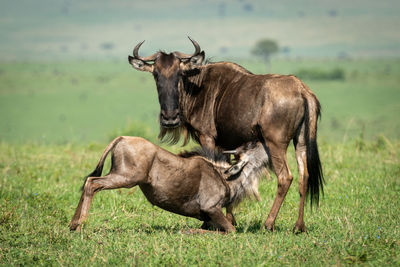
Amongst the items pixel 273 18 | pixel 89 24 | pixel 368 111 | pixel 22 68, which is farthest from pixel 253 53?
pixel 89 24

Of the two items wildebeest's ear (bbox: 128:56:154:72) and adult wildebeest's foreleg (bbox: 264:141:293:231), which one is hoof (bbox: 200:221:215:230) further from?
wildebeest's ear (bbox: 128:56:154:72)

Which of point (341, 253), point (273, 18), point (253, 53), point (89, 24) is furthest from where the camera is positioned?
point (89, 24)

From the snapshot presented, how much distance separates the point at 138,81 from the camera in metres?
76.8

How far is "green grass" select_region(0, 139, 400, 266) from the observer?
17.5 feet

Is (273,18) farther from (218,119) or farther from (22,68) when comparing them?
(218,119)

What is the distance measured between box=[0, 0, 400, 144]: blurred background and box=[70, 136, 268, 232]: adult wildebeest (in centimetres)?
3269

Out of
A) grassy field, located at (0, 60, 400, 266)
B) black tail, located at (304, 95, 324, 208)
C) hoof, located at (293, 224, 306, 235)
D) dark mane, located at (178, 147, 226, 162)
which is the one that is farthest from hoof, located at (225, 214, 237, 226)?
black tail, located at (304, 95, 324, 208)

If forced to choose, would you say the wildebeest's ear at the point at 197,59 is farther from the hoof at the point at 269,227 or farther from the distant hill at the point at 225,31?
the distant hill at the point at 225,31

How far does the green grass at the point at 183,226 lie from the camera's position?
533cm

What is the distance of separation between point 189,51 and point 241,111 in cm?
11660

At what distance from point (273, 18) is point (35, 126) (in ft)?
474

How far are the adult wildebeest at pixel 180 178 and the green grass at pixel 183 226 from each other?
345mm

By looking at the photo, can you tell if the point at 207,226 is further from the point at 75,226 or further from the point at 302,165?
the point at 75,226

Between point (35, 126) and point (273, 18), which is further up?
point (273, 18)
